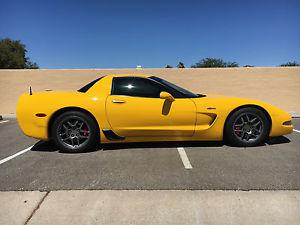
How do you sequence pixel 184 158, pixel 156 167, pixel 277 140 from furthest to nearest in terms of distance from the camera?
1. pixel 277 140
2. pixel 184 158
3. pixel 156 167

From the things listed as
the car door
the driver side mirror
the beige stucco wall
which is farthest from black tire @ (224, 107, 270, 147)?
the beige stucco wall

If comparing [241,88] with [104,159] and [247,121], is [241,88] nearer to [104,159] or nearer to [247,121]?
[247,121]

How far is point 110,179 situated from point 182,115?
1791mm

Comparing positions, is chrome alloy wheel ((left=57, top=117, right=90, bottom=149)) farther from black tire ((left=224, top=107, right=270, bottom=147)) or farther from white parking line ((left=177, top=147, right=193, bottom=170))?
black tire ((left=224, top=107, right=270, bottom=147))

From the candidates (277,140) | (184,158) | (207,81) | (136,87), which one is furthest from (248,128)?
(207,81)

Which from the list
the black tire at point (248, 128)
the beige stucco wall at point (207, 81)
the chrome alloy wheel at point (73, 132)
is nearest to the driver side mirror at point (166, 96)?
the black tire at point (248, 128)

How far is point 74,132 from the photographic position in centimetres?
498

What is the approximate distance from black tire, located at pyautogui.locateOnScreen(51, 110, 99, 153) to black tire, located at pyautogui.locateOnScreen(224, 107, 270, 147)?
2.17 meters

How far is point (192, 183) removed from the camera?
3436mm

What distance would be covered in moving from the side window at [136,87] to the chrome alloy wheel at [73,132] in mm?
739

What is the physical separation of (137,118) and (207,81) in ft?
25.4

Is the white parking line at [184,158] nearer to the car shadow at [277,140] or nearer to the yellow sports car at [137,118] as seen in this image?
the yellow sports car at [137,118]

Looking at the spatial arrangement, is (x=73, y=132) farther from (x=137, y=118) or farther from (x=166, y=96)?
(x=166, y=96)

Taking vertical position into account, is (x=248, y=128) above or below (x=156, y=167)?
above
